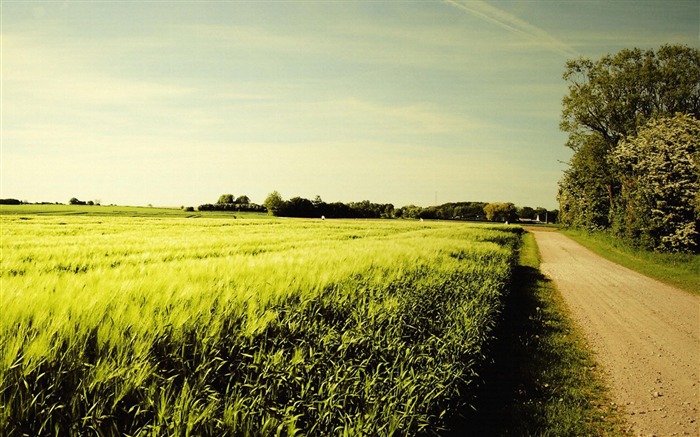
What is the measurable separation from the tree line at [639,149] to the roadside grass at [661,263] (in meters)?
0.96

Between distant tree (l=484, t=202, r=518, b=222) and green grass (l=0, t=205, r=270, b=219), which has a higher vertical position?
distant tree (l=484, t=202, r=518, b=222)

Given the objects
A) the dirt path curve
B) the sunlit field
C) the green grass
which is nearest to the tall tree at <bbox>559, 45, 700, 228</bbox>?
the dirt path curve

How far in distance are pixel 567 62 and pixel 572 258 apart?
24615 mm

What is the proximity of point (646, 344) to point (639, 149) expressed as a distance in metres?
26.8

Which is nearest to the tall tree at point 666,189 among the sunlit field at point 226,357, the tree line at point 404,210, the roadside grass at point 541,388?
the roadside grass at point 541,388

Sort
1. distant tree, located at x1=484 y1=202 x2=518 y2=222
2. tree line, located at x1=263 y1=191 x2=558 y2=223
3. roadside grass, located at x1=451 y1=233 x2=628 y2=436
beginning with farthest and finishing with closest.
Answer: distant tree, located at x1=484 y1=202 x2=518 y2=222 < tree line, located at x1=263 y1=191 x2=558 y2=223 < roadside grass, located at x1=451 y1=233 x2=628 y2=436

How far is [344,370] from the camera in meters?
3.68

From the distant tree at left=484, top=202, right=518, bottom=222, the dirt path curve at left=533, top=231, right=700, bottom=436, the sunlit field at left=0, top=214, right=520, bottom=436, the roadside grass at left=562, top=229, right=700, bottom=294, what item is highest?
the distant tree at left=484, top=202, right=518, bottom=222

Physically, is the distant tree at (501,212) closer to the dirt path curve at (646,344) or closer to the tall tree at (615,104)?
the tall tree at (615,104)

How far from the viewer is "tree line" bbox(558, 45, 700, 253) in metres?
23.8

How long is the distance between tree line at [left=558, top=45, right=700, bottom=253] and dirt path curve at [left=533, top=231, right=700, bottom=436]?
37.2ft

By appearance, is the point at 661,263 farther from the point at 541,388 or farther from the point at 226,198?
the point at 226,198

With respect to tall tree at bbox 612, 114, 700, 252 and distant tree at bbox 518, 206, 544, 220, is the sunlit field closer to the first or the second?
tall tree at bbox 612, 114, 700, 252

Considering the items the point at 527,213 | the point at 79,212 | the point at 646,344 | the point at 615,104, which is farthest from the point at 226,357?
the point at 527,213
